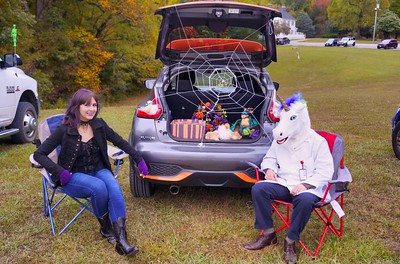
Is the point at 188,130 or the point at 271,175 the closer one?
the point at 271,175

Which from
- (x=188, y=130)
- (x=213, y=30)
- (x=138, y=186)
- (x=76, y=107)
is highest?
(x=213, y=30)

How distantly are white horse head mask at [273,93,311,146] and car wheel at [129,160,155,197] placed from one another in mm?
1429

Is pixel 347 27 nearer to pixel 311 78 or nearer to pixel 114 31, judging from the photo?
pixel 311 78

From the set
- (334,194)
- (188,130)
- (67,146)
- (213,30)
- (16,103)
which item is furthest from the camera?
(16,103)

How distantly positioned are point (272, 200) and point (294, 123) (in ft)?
1.97

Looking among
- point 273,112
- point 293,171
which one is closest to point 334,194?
point 293,171

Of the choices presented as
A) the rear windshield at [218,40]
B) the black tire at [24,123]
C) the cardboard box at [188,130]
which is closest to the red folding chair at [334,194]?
the cardboard box at [188,130]

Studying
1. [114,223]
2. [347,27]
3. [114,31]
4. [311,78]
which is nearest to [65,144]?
[114,223]

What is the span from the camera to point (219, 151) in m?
3.40

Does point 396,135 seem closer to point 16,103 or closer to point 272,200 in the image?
point 272,200

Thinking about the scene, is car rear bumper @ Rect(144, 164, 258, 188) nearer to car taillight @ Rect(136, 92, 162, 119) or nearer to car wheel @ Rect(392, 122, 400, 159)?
car taillight @ Rect(136, 92, 162, 119)

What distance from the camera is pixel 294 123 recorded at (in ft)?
9.83

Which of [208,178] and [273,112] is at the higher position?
[273,112]

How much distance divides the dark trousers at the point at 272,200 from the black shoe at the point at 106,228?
1121mm
